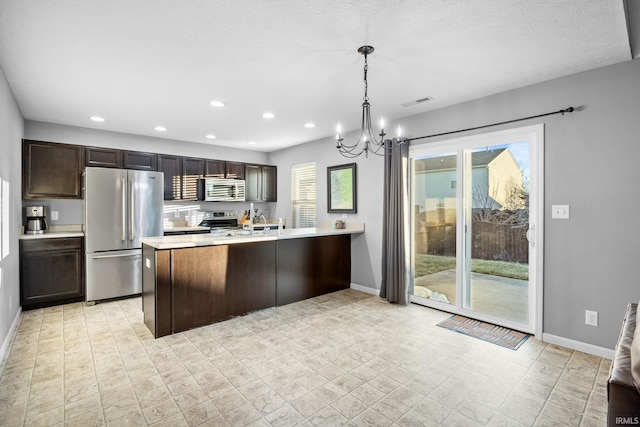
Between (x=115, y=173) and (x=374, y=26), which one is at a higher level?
(x=374, y=26)

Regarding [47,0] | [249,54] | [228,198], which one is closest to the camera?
[47,0]

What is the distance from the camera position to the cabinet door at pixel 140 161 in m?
4.91

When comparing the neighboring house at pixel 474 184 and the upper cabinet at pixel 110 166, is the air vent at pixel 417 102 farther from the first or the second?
the upper cabinet at pixel 110 166

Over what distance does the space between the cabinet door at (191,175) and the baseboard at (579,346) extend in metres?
5.31

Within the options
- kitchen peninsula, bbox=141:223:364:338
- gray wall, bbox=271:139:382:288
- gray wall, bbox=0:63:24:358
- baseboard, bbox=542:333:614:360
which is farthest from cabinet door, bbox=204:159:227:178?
baseboard, bbox=542:333:614:360

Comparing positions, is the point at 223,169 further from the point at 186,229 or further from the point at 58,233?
the point at 58,233

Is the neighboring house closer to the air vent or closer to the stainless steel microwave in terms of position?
the air vent

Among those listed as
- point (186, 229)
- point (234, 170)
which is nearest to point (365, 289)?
point (186, 229)

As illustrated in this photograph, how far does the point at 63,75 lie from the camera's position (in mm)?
2861

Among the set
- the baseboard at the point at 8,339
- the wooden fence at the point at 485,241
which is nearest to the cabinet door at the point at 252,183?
the wooden fence at the point at 485,241

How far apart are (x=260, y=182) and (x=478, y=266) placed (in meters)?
4.33

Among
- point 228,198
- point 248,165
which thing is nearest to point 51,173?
point 228,198

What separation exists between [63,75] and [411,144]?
12.4 ft

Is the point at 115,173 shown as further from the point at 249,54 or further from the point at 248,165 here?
the point at 249,54
